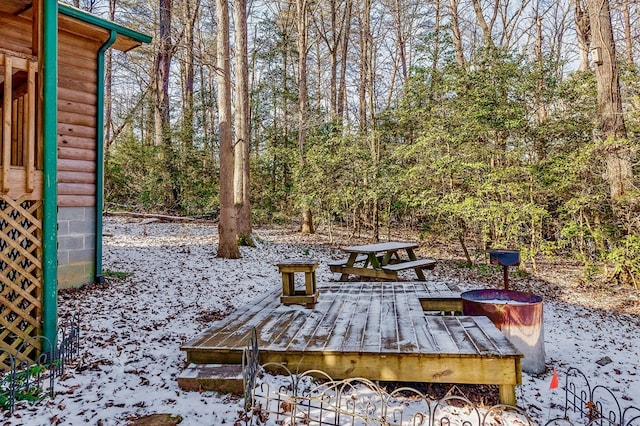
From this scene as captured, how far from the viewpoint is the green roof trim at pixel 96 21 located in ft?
17.1

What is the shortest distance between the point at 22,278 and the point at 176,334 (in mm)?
1617

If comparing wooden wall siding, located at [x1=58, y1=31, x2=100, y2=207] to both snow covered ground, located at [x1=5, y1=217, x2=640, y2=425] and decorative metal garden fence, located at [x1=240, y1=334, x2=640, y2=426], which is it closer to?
snow covered ground, located at [x1=5, y1=217, x2=640, y2=425]

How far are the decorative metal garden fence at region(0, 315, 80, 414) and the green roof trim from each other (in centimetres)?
423

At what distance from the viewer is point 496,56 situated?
29.4ft

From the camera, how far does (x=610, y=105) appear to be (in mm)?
7461

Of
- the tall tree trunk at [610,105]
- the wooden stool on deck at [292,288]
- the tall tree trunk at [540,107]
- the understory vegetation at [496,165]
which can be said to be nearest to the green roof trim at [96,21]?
the wooden stool on deck at [292,288]

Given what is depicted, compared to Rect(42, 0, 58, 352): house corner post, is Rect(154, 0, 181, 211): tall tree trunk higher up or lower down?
Result: higher up

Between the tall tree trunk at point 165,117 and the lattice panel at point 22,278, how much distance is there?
432 inches

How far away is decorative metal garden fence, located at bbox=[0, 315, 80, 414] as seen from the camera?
275 cm

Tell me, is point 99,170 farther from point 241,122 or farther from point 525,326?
point 525,326

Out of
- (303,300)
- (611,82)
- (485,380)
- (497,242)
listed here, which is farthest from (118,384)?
(611,82)

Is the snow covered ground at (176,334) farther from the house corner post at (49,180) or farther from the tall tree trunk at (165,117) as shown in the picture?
the tall tree trunk at (165,117)

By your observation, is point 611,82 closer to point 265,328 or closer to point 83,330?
point 265,328

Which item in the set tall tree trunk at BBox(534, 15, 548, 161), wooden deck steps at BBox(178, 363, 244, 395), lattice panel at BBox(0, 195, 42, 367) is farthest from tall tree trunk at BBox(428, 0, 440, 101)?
lattice panel at BBox(0, 195, 42, 367)
